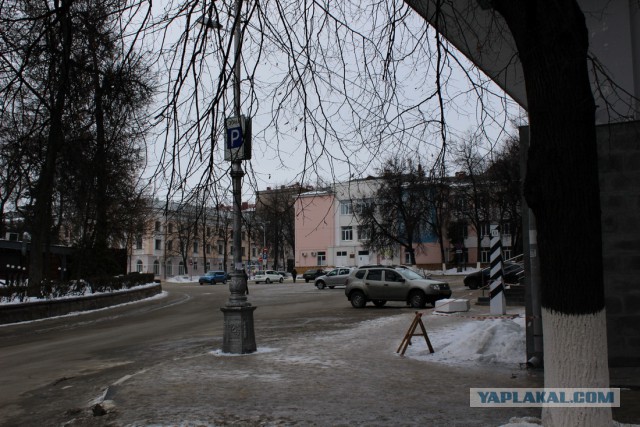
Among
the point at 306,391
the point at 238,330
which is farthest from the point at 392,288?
the point at 306,391

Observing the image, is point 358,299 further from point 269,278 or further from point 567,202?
point 269,278

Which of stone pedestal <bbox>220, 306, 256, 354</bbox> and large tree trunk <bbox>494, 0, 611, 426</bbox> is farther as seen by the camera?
stone pedestal <bbox>220, 306, 256, 354</bbox>

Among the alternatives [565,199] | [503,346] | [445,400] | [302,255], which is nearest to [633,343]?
[503,346]

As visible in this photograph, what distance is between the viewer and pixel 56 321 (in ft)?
64.0

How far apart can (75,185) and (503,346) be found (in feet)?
31.1

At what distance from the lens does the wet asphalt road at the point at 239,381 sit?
244 inches

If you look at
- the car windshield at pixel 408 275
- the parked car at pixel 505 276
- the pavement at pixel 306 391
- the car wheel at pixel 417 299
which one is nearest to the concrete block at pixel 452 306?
the car wheel at pixel 417 299

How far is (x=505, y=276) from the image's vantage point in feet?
104

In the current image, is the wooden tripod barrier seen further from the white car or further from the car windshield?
the white car

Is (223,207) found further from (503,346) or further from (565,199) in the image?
(503,346)

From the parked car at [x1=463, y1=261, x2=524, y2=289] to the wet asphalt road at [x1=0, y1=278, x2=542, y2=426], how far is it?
17.3 metres

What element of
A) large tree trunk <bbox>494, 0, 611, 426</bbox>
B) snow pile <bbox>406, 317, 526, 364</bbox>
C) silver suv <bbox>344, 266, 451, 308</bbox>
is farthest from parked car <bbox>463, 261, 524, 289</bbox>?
large tree trunk <bbox>494, 0, 611, 426</bbox>

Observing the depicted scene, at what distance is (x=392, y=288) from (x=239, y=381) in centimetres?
1473

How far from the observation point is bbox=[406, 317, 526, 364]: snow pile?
9.65 meters
